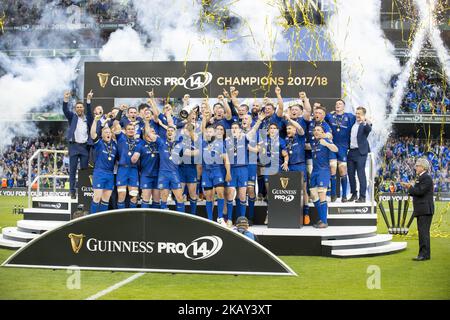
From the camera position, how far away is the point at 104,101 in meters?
9.85

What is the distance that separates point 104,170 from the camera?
8.70 metres

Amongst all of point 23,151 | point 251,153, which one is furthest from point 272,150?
point 23,151

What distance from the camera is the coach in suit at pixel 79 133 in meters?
9.59

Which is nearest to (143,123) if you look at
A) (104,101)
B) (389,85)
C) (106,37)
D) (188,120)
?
(188,120)

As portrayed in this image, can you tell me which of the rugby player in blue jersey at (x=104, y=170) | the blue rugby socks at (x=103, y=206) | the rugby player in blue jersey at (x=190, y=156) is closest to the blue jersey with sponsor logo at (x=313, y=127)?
the rugby player in blue jersey at (x=190, y=156)

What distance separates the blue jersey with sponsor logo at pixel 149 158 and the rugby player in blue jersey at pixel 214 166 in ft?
1.90

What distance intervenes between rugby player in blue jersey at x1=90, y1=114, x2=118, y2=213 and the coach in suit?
963 mm

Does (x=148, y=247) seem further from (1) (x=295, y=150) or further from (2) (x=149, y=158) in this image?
(1) (x=295, y=150)

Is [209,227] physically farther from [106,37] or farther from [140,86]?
[106,37]

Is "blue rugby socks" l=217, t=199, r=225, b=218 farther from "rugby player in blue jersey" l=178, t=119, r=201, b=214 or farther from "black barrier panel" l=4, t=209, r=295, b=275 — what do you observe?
"black barrier panel" l=4, t=209, r=295, b=275

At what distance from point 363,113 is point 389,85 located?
11592mm

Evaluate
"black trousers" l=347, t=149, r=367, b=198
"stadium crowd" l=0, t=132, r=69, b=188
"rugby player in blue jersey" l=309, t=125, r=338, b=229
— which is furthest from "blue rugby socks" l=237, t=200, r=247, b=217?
"stadium crowd" l=0, t=132, r=69, b=188

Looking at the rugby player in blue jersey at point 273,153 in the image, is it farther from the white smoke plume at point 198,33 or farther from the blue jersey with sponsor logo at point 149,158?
the white smoke plume at point 198,33

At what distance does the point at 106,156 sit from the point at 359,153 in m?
3.47
